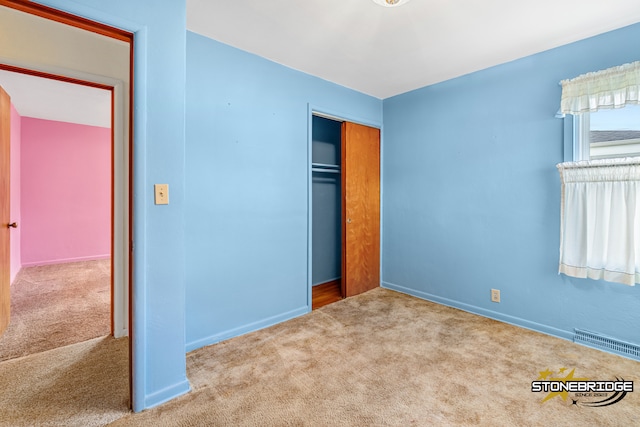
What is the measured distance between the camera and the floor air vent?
7.09 feet

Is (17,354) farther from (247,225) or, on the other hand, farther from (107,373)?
(247,225)

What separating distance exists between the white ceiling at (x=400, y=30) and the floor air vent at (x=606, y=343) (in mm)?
2343

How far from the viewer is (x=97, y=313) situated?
2922 mm

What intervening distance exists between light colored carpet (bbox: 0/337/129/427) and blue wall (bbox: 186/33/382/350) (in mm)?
539

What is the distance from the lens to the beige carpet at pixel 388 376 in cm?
158

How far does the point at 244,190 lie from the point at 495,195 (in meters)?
2.38

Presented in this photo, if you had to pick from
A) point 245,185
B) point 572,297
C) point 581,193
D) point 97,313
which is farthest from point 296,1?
point 97,313

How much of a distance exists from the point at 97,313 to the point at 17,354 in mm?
745

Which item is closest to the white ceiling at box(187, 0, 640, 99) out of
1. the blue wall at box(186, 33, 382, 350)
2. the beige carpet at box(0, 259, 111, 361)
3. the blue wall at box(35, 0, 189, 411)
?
the blue wall at box(186, 33, 382, 350)

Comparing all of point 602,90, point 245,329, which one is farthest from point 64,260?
point 602,90

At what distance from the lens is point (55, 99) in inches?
153

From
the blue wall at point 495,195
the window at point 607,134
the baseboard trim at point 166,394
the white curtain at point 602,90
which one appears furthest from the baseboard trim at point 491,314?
the baseboard trim at point 166,394

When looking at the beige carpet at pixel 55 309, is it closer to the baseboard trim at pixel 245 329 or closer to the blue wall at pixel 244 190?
the baseboard trim at pixel 245 329

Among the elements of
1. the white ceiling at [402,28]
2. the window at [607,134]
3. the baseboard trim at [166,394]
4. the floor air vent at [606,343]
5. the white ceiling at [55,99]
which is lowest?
the baseboard trim at [166,394]
